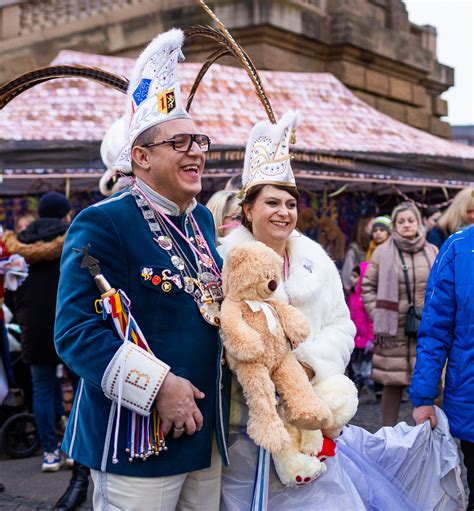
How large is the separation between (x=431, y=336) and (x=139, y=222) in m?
1.51

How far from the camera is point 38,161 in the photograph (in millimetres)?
7508

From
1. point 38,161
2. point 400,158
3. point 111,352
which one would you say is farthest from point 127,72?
point 111,352

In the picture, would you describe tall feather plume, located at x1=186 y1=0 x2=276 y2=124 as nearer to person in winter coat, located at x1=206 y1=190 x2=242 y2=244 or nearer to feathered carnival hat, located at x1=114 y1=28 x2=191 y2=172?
person in winter coat, located at x1=206 y1=190 x2=242 y2=244

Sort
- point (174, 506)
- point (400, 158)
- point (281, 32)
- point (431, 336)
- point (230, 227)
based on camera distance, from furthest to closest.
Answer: point (281, 32), point (400, 158), point (230, 227), point (431, 336), point (174, 506)

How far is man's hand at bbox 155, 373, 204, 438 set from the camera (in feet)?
7.02

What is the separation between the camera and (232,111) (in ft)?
30.4

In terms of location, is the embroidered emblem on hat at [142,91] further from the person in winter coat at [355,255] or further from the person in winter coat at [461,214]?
the person in winter coat at [355,255]

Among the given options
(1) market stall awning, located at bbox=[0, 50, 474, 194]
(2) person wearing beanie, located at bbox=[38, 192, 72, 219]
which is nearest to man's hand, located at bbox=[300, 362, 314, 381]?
(2) person wearing beanie, located at bbox=[38, 192, 72, 219]

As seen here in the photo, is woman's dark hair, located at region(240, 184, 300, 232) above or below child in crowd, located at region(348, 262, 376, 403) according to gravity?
above

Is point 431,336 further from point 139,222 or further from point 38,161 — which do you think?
point 38,161

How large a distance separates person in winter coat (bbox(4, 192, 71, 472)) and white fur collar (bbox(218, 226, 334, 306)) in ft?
7.93

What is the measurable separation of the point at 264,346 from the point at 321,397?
0.34m

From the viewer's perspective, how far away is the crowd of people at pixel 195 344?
2.18m

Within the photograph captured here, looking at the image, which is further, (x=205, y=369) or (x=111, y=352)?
(x=205, y=369)
